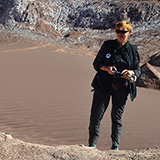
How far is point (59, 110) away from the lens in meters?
5.48

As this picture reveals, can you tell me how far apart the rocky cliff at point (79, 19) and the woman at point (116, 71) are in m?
15.2

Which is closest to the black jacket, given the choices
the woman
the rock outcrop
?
the woman

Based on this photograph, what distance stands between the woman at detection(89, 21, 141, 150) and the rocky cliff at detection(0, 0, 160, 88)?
1518cm

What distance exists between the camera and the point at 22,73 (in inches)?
372

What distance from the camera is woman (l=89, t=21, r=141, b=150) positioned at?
9.11 feet

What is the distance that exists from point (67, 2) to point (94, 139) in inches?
969

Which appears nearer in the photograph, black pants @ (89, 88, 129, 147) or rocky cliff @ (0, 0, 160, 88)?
black pants @ (89, 88, 129, 147)

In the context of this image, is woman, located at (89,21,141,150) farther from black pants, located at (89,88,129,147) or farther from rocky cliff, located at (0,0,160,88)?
rocky cliff, located at (0,0,160,88)

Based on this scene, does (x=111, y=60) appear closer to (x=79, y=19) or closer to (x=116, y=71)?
(x=116, y=71)

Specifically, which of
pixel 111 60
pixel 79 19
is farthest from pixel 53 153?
pixel 79 19

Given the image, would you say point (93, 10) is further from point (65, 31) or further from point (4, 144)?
point (4, 144)

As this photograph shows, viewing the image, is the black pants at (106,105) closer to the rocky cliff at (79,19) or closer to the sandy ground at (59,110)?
the sandy ground at (59,110)

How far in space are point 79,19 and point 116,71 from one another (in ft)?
73.2

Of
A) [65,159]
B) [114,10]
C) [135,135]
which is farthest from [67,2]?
[65,159]
